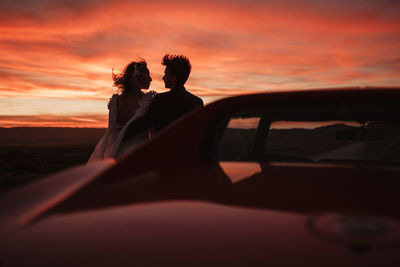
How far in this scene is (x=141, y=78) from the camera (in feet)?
20.7

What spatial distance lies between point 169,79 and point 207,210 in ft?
15.9

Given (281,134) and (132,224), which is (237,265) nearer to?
(132,224)

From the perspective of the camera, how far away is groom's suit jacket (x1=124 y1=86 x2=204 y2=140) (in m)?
5.41

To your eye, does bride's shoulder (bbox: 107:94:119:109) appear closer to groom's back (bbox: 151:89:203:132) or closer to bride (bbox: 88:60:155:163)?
bride (bbox: 88:60:155:163)

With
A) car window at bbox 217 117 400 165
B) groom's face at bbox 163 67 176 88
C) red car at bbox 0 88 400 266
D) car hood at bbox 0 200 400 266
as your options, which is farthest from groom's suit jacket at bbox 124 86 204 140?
car hood at bbox 0 200 400 266

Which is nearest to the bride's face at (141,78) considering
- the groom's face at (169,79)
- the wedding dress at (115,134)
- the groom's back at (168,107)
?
the wedding dress at (115,134)

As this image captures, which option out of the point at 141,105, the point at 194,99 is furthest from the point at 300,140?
the point at 141,105

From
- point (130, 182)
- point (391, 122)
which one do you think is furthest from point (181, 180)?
point (391, 122)

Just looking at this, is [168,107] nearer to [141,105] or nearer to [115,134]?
[141,105]

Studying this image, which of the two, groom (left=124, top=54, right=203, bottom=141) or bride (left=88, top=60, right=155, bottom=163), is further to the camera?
bride (left=88, top=60, right=155, bottom=163)

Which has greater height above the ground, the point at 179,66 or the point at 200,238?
the point at 179,66

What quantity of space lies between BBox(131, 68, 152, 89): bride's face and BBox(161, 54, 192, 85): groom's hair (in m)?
0.33

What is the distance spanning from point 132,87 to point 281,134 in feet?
10.2

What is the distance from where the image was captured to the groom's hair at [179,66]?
595cm
